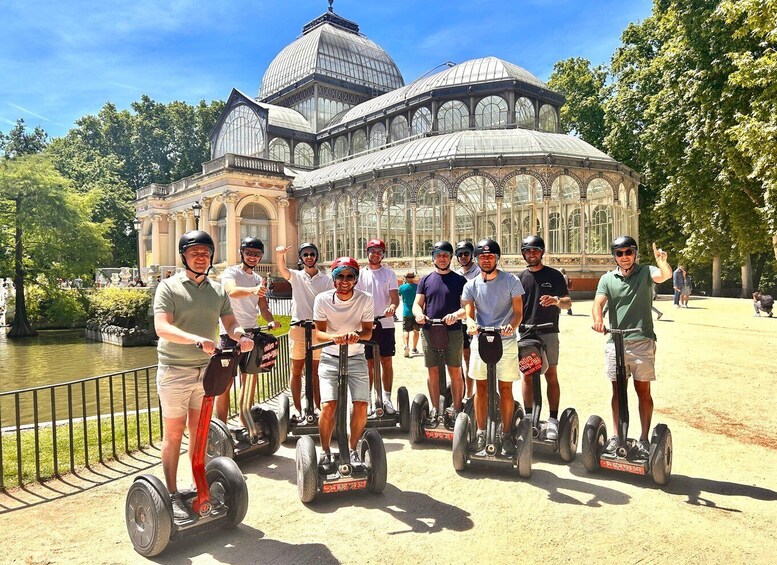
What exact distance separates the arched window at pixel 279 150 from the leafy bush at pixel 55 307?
56.5 feet

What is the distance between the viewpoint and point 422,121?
3228 cm

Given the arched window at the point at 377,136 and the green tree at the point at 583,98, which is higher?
the green tree at the point at 583,98

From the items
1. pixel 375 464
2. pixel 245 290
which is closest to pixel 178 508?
pixel 375 464

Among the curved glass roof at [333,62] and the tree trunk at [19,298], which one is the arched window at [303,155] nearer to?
the curved glass roof at [333,62]

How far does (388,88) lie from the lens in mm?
45906

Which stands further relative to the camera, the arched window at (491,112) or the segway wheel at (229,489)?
the arched window at (491,112)

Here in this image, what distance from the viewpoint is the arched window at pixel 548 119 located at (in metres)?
31.9

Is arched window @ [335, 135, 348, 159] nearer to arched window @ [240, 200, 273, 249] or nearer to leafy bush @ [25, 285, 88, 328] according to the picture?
→ arched window @ [240, 200, 273, 249]

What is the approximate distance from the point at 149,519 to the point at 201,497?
34cm

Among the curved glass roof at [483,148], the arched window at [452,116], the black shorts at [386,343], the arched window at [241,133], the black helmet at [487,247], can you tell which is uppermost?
the arched window at [241,133]

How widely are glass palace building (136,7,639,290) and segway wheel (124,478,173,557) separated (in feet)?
69.5

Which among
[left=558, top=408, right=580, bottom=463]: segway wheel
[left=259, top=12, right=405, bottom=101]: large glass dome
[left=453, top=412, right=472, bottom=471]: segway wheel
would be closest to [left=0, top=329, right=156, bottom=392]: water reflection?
[left=453, top=412, right=472, bottom=471]: segway wheel

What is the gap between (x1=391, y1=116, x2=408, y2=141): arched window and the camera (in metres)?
33.2

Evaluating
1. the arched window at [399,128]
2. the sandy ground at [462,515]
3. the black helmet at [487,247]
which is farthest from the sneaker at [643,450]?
the arched window at [399,128]
